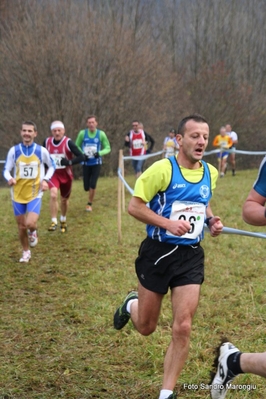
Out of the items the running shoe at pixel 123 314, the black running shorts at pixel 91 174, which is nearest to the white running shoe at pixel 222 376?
the running shoe at pixel 123 314

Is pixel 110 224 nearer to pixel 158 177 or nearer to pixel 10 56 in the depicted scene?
pixel 158 177

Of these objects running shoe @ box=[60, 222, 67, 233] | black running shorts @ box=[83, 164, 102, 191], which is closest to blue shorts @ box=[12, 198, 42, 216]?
running shoe @ box=[60, 222, 67, 233]

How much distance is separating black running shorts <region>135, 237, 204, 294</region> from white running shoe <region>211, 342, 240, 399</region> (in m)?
0.51

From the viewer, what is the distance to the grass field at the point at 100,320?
13.6 ft

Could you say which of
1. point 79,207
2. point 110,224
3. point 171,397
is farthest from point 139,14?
point 171,397

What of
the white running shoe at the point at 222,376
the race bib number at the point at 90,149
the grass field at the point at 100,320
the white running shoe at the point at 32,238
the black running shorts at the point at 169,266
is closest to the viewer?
the white running shoe at the point at 222,376

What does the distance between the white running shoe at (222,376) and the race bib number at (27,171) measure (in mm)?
4814

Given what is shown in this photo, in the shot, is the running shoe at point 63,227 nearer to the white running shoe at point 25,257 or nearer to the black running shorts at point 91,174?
the black running shorts at point 91,174

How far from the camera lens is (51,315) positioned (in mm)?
5793

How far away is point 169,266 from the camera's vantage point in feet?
12.4

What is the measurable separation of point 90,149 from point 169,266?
8435 mm

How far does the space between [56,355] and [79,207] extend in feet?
30.6

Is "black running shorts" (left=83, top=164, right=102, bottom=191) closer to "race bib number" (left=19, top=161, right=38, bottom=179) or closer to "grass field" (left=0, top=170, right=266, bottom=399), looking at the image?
"grass field" (left=0, top=170, right=266, bottom=399)

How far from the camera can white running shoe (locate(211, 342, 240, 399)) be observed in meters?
3.44
